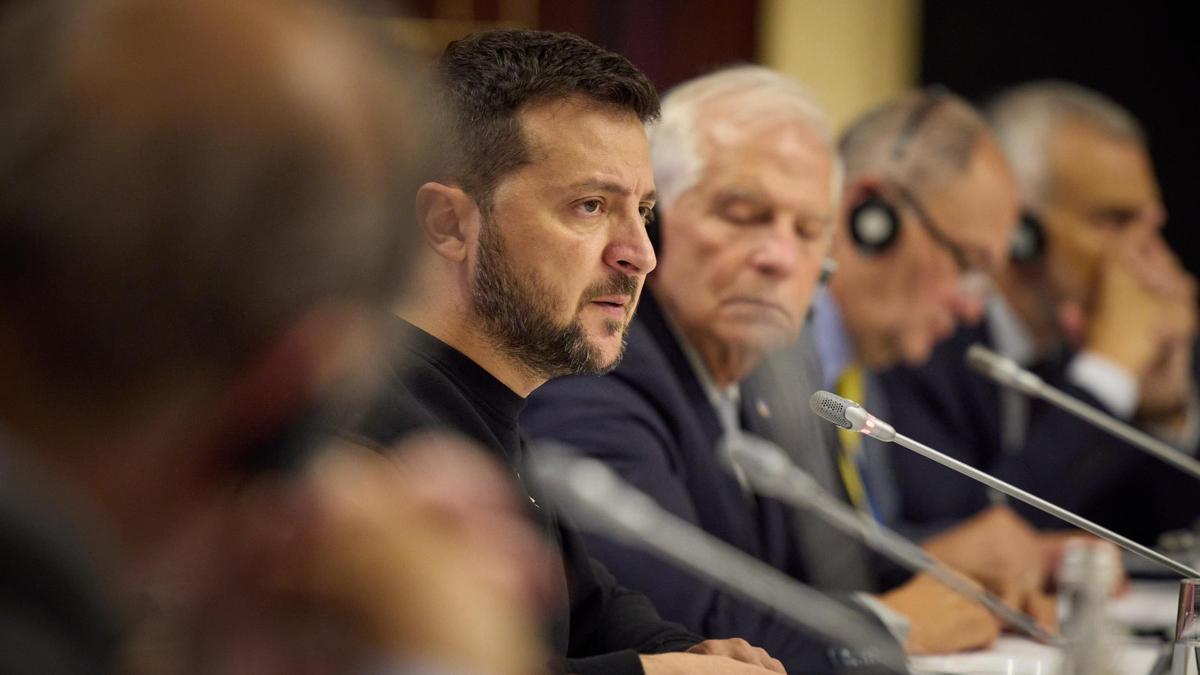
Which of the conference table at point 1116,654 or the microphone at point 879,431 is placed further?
the conference table at point 1116,654

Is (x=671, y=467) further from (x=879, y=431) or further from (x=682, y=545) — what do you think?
(x=879, y=431)

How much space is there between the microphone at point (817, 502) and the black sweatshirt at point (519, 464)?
0.18 meters

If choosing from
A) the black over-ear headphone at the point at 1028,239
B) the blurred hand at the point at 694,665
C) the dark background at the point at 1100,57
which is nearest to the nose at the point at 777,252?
the blurred hand at the point at 694,665

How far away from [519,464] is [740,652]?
240 mm

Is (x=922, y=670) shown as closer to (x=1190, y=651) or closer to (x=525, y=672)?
(x=1190, y=651)

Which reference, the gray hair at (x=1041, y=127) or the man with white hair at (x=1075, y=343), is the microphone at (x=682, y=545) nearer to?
the man with white hair at (x=1075, y=343)

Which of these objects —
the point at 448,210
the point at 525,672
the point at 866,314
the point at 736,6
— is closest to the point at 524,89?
the point at 448,210

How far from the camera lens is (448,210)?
1.30m

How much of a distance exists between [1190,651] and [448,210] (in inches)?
28.2

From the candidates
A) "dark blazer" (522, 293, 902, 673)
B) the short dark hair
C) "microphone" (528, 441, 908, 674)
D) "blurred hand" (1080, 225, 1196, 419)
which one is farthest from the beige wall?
the short dark hair

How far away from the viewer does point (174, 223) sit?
1.63 feet

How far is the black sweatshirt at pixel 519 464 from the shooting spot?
1.14m

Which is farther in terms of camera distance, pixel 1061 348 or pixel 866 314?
pixel 1061 348

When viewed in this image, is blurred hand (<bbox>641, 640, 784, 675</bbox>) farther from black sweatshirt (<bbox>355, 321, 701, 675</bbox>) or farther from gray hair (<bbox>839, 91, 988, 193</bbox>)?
gray hair (<bbox>839, 91, 988, 193</bbox>)
